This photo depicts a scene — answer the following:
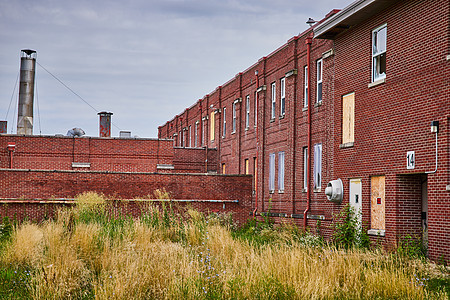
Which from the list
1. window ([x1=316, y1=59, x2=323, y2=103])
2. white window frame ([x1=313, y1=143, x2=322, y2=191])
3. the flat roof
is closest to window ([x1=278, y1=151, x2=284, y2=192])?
white window frame ([x1=313, y1=143, x2=322, y2=191])

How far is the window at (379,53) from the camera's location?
19734 millimetres

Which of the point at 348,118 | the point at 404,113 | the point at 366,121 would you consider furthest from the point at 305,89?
the point at 404,113

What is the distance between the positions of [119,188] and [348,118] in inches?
497

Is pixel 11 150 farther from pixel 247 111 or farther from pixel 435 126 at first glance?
pixel 435 126

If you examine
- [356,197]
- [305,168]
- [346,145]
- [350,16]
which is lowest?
[356,197]

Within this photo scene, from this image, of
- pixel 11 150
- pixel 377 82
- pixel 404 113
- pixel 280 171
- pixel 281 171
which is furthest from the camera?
pixel 11 150

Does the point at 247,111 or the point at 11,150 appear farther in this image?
the point at 11,150

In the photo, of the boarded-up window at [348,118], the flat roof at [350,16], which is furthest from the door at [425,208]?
the flat roof at [350,16]

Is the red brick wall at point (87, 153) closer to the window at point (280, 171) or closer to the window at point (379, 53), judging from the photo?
the window at point (280, 171)

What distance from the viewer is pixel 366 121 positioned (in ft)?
66.6

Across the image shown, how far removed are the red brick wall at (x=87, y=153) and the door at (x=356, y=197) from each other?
19971mm

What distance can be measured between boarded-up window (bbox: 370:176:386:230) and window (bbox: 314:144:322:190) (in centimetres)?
517

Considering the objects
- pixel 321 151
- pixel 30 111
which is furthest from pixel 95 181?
pixel 30 111

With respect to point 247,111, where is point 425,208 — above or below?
below
